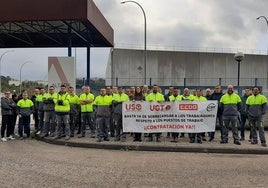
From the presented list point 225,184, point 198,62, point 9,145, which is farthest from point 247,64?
point 225,184

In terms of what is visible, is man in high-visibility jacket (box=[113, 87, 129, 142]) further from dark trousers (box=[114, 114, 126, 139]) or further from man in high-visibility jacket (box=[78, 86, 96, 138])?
man in high-visibility jacket (box=[78, 86, 96, 138])

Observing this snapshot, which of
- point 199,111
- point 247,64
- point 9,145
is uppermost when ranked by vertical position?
point 247,64

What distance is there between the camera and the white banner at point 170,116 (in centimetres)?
1520

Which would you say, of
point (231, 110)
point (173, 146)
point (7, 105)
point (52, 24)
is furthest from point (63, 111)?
point (52, 24)

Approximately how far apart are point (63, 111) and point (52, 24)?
904 cm

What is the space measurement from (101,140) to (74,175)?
5653 millimetres

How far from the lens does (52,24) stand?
23281 millimetres

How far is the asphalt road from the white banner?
198 centimetres

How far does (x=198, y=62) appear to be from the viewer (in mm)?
46594

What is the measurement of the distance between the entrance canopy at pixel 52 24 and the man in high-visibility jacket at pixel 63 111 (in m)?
3.73

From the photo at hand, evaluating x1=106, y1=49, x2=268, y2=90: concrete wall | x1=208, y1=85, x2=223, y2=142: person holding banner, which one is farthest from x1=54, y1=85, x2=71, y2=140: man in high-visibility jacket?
x1=106, y1=49, x2=268, y2=90: concrete wall

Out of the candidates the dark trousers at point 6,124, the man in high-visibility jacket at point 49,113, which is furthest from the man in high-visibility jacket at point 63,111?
the dark trousers at point 6,124

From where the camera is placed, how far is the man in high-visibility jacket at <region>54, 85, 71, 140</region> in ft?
50.9

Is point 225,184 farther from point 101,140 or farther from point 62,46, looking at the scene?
point 62,46
